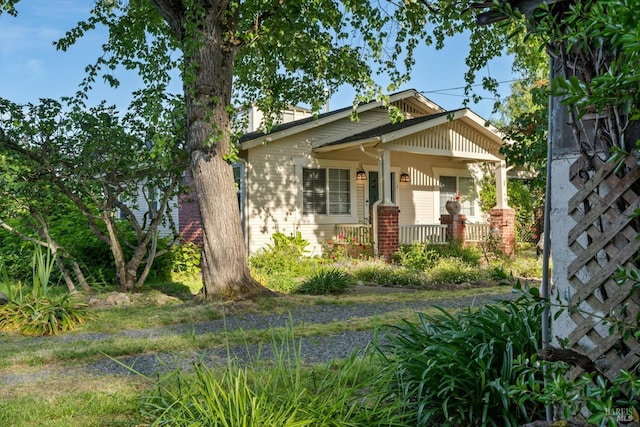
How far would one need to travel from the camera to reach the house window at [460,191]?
18781mm

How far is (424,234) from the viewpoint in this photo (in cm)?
1616

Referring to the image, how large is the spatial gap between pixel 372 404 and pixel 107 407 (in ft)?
6.02

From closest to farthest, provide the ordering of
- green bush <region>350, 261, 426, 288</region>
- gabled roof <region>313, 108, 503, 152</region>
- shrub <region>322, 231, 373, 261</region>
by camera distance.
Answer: green bush <region>350, 261, 426, 288</region>
gabled roof <region>313, 108, 503, 152</region>
shrub <region>322, 231, 373, 261</region>

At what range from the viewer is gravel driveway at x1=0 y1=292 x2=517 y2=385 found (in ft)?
16.9

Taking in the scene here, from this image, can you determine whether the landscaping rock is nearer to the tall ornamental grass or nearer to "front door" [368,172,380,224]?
the tall ornamental grass

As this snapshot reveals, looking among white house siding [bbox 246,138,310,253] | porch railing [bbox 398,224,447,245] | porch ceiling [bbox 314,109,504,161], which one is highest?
porch ceiling [bbox 314,109,504,161]

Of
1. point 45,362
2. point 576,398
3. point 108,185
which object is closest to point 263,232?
point 108,185

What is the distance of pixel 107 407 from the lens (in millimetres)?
3893

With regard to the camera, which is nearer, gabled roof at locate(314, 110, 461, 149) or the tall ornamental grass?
the tall ornamental grass

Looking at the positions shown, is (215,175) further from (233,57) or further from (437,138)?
(437,138)

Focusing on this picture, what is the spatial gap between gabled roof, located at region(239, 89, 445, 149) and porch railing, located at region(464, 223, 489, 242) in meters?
4.04

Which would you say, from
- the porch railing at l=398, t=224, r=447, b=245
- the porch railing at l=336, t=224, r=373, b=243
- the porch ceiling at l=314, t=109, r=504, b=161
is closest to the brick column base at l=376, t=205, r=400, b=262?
the porch railing at l=336, t=224, r=373, b=243

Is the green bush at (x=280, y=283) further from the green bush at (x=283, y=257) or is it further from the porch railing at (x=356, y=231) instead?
the porch railing at (x=356, y=231)

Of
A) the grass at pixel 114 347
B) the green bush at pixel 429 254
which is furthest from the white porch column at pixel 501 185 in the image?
the grass at pixel 114 347
